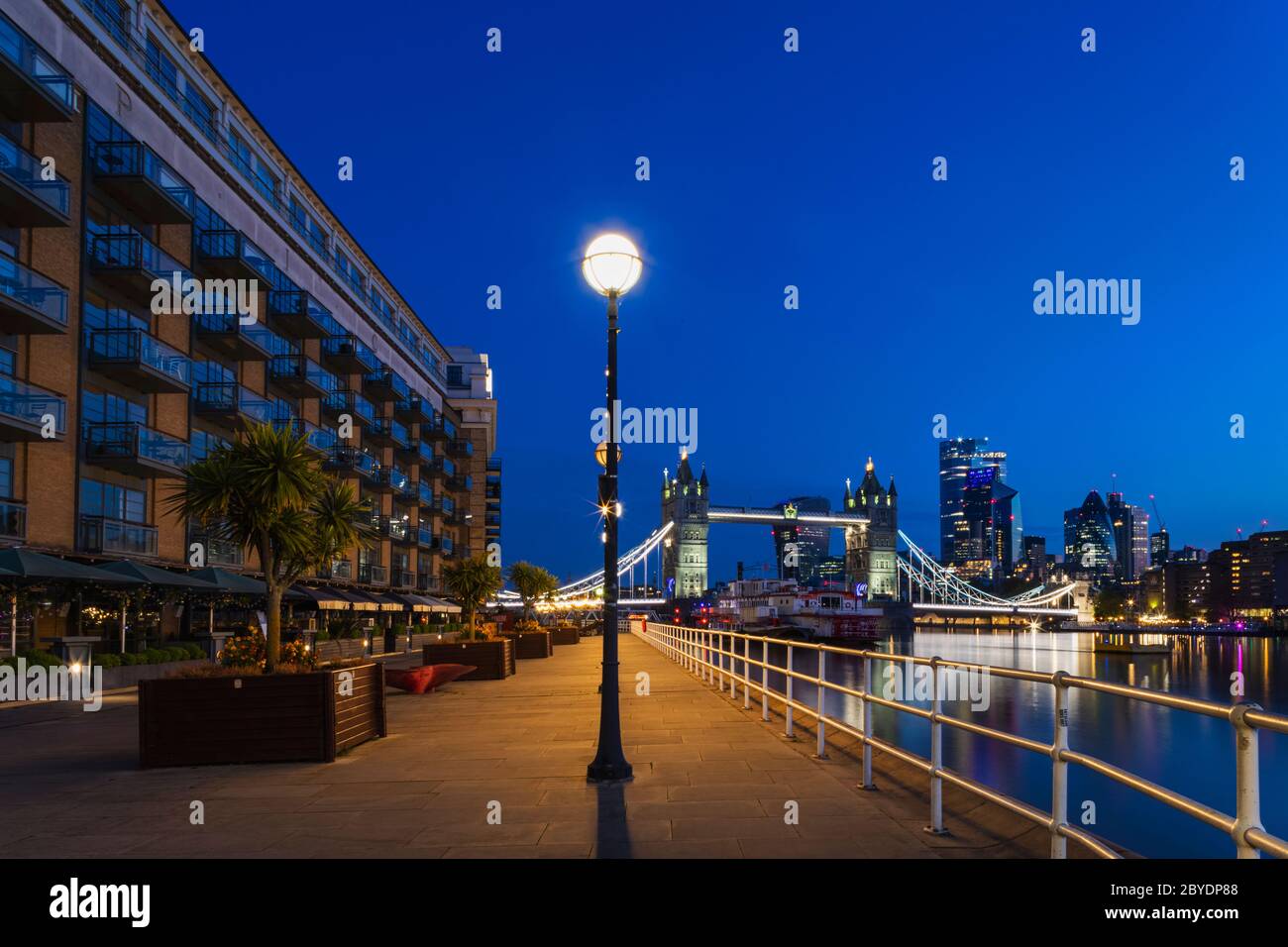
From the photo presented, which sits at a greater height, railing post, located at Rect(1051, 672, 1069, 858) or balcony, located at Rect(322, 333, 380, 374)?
balcony, located at Rect(322, 333, 380, 374)

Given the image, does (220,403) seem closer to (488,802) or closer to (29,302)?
(29,302)

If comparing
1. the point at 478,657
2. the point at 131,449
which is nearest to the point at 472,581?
the point at 478,657

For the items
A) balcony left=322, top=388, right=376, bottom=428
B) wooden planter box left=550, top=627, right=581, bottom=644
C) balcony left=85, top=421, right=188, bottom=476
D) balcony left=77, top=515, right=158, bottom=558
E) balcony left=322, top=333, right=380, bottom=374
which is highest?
balcony left=322, top=333, right=380, bottom=374

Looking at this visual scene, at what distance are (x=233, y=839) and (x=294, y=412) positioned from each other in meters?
37.0

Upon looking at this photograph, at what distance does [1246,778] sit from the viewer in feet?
13.3

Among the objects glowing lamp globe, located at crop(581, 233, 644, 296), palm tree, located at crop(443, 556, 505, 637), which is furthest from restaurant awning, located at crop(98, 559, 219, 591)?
glowing lamp globe, located at crop(581, 233, 644, 296)

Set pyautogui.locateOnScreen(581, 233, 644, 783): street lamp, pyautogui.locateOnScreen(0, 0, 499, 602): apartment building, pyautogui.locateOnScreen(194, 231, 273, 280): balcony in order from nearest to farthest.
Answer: pyautogui.locateOnScreen(581, 233, 644, 783): street lamp < pyautogui.locateOnScreen(0, 0, 499, 602): apartment building < pyautogui.locateOnScreen(194, 231, 273, 280): balcony

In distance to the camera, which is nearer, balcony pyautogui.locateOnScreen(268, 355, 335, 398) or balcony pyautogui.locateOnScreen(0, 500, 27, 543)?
balcony pyautogui.locateOnScreen(0, 500, 27, 543)

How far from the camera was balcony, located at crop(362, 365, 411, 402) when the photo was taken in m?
52.6

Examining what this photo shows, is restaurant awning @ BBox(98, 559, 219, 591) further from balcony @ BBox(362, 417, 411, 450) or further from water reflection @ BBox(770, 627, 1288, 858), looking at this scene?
balcony @ BBox(362, 417, 411, 450)

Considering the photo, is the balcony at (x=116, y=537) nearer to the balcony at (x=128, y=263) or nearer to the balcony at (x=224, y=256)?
the balcony at (x=128, y=263)

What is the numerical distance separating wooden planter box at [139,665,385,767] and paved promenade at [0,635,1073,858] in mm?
→ 239

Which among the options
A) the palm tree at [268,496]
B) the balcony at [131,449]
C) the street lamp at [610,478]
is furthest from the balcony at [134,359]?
the street lamp at [610,478]
